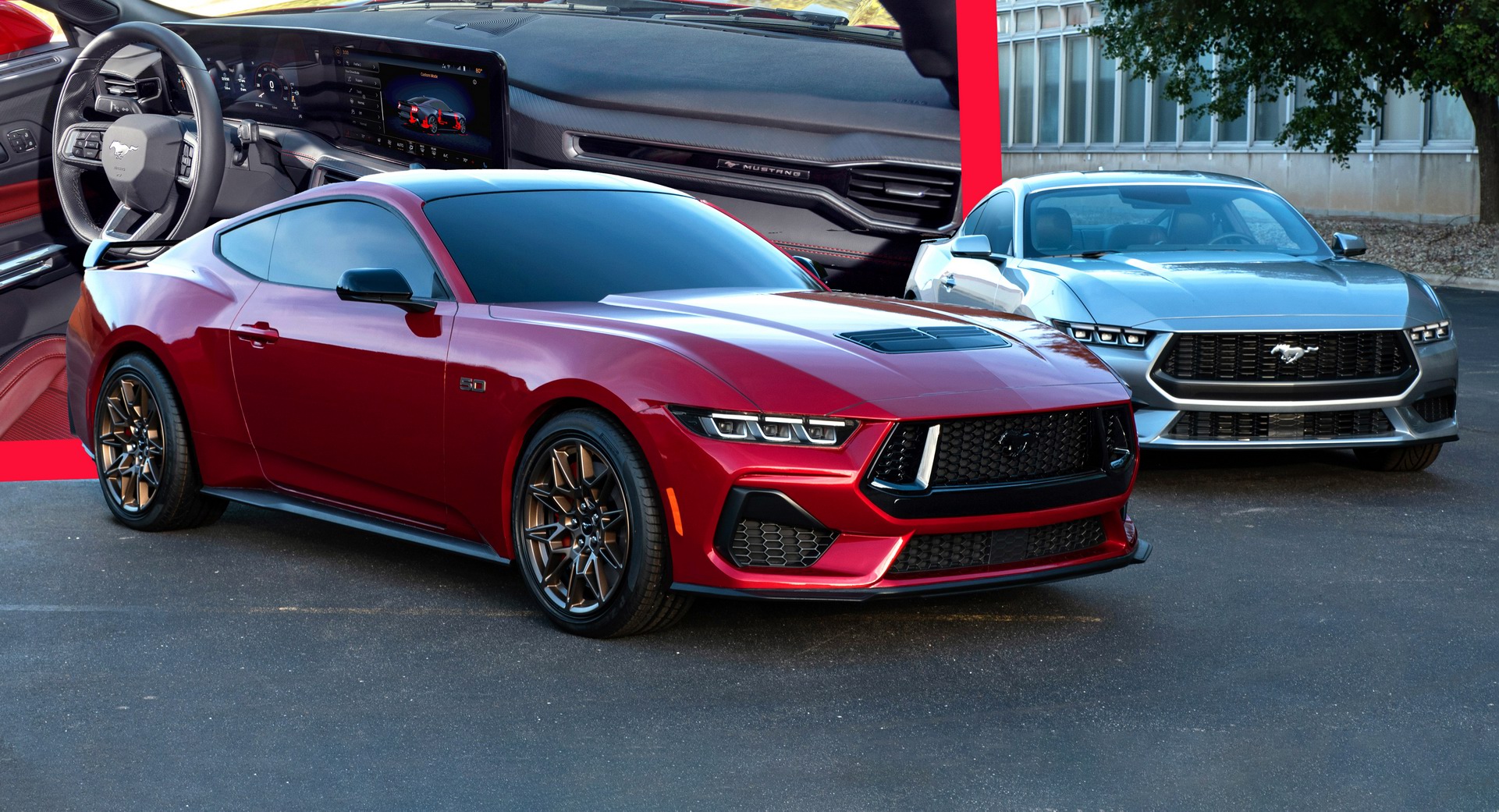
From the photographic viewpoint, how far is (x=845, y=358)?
4.94 m

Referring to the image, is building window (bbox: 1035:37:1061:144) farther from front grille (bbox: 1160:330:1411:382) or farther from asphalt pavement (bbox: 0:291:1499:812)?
asphalt pavement (bbox: 0:291:1499:812)

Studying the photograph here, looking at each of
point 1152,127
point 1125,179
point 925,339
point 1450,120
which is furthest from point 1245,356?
point 1152,127

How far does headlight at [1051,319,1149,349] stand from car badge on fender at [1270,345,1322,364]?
56cm

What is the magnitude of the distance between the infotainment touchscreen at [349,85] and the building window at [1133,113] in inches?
1250

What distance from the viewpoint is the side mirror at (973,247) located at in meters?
8.84

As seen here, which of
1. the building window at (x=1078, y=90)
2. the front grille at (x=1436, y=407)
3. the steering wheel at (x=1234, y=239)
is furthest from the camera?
the building window at (x=1078, y=90)

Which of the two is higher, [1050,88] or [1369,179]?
[1050,88]

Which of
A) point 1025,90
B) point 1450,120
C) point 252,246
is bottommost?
point 1025,90

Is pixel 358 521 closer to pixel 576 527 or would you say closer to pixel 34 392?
pixel 576 527

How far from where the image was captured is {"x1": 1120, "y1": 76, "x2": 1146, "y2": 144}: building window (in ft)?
130

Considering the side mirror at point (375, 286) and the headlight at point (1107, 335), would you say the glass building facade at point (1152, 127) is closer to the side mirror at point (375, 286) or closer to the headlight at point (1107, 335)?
the headlight at point (1107, 335)

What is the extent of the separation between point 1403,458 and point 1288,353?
106 cm

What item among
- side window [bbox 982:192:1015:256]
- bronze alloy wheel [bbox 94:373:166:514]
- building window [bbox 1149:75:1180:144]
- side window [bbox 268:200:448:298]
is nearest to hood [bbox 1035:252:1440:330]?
side window [bbox 982:192:1015:256]

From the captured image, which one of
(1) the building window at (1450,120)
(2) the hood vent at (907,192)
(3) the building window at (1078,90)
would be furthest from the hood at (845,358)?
(3) the building window at (1078,90)
